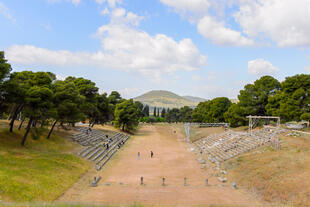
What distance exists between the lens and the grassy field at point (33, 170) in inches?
672

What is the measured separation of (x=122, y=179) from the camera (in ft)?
80.9

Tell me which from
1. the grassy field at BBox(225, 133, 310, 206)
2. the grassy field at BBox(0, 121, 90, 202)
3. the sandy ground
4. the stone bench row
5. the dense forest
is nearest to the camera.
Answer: the grassy field at BBox(0, 121, 90, 202)

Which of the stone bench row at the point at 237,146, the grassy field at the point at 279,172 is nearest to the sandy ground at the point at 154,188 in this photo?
the grassy field at the point at 279,172

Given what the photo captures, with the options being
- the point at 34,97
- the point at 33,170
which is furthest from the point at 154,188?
the point at 34,97

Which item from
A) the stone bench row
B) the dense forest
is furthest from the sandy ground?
the dense forest

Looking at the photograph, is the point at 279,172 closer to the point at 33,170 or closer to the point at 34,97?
the point at 33,170

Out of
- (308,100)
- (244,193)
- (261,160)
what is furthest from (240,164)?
(308,100)

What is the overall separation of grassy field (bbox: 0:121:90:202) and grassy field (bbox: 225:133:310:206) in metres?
17.3

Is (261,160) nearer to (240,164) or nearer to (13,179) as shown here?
(240,164)

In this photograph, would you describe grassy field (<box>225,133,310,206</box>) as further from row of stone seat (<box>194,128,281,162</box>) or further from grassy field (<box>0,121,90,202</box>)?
grassy field (<box>0,121,90,202</box>)

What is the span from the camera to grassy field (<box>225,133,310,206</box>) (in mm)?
17859

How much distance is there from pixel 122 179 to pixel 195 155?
1827 centimetres

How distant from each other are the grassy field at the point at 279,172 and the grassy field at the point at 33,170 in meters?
17.3

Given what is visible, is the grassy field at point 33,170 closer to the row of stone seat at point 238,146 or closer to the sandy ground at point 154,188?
the sandy ground at point 154,188
